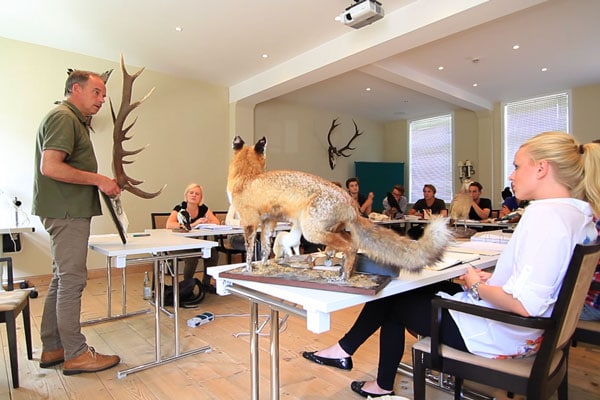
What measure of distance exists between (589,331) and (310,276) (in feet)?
3.91

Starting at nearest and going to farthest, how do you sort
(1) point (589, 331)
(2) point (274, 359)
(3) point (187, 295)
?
(2) point (274, 359) → (1) point (589, 331) → (3) point (187, 295)

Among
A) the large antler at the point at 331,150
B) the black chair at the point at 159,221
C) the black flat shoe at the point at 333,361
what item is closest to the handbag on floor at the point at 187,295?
the black chair at the point at 159,221

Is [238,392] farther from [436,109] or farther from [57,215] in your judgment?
[436,109]

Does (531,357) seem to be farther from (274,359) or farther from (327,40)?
(327,40)

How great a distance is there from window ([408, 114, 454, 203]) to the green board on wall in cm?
34

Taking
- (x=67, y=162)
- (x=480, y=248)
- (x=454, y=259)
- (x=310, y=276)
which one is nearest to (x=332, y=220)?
(x=310, y=276)

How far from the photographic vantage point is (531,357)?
114 cm

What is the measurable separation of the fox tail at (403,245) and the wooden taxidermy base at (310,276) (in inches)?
3.3

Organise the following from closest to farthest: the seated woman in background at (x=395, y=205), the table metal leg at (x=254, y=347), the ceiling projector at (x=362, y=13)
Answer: the table metal leg at (x=254, y=347)
the ceiling projector at (x=362, y=13)
the seated woman in background at (x=395, y=205)

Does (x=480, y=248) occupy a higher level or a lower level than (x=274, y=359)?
higher

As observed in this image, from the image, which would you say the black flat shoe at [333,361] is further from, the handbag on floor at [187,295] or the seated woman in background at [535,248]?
the handbag on floor at [187,295]

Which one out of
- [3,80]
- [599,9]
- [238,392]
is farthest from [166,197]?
[599,9]

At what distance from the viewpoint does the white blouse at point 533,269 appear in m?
0.98

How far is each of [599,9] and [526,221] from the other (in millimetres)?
3822
